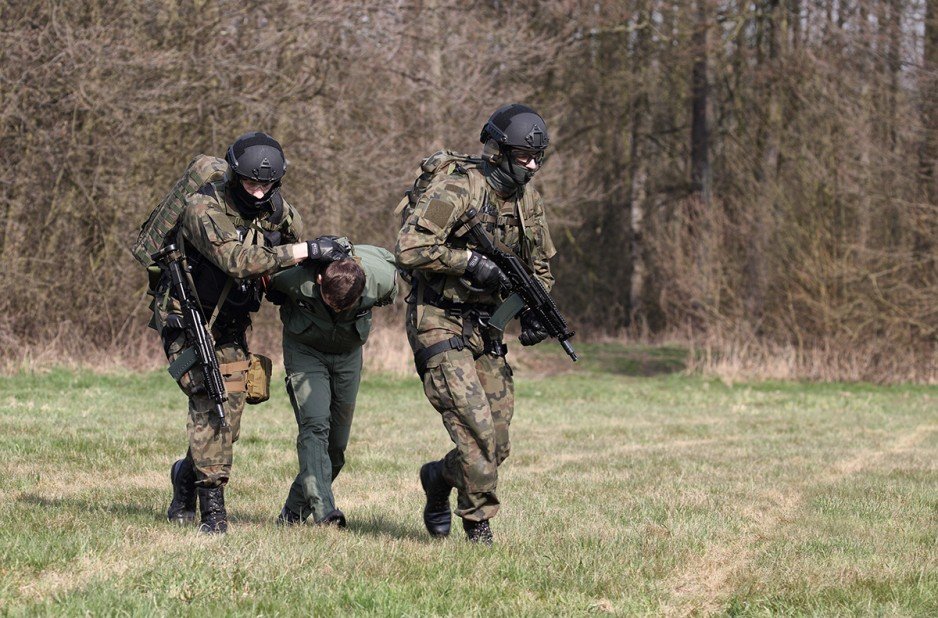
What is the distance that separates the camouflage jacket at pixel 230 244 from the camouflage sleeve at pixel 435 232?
2.00 feet

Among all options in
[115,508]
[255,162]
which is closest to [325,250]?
[255,162]

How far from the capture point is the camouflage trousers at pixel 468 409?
6.25m

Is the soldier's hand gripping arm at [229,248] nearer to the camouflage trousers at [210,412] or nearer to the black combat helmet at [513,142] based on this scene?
the camouflage trousers at [210,412]

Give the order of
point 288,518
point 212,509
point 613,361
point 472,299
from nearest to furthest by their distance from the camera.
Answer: point 472,299, point 212,509, point 288,518, point 613,361

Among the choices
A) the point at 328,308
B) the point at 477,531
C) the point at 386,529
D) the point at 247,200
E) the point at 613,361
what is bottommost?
the point at 613,361

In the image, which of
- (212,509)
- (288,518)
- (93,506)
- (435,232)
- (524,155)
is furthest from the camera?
(93,506)

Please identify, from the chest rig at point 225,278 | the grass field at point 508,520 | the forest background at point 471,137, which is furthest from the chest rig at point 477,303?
the forest background at point 471,137

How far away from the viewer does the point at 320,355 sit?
22.8 ft

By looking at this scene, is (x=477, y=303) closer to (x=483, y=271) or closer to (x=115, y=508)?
(x=483, y=271)

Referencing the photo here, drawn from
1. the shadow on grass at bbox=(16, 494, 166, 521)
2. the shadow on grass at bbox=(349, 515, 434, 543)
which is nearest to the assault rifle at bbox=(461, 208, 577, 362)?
the shadow on grass at bbox=(349, 515, 434, 543)

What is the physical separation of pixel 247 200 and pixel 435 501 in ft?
6.02

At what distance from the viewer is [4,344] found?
16391mm

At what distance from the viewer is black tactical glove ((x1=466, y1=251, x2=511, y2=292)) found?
6.21 metres

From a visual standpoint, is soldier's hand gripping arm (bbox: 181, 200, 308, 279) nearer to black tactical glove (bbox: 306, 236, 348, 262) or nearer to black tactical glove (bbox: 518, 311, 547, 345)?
black tactical glove (bbox: 306, 236, 348, 262)
